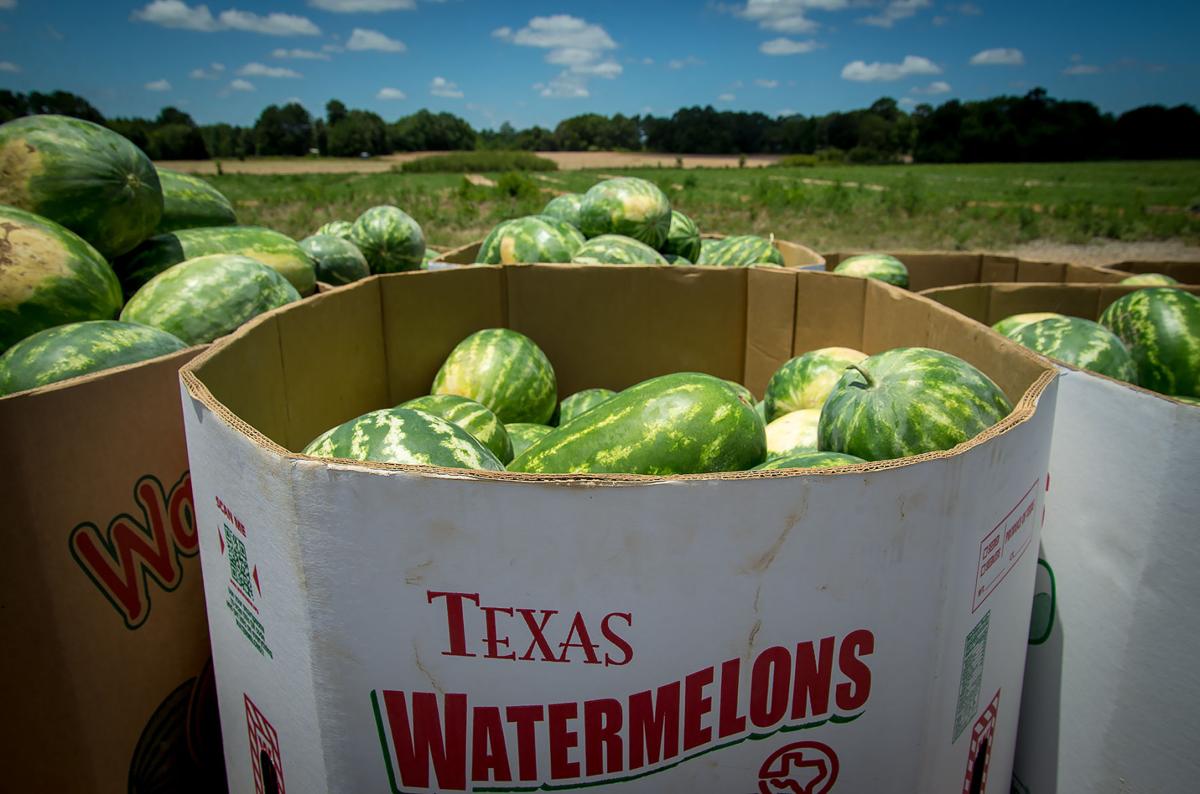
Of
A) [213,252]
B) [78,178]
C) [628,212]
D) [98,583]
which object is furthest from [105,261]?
[628,212]

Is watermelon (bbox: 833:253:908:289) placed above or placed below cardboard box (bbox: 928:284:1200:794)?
above

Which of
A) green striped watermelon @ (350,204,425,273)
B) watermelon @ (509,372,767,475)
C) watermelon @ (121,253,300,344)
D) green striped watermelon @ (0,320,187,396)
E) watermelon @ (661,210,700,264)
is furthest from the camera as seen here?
green striped watermelon @ (350,204,425,273)

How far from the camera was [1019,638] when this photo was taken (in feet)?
4.10

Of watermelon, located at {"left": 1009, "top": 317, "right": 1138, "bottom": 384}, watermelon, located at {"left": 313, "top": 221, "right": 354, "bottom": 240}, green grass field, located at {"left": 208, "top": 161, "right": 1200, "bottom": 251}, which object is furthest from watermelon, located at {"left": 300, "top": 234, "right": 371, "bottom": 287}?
green grass field, located at {"left": 208, "top": 161, "right": 1200, "bottom": 251}

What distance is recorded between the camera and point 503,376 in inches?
92.0

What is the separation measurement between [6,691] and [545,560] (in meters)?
1.26

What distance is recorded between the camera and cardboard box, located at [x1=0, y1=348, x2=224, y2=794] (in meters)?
1.38

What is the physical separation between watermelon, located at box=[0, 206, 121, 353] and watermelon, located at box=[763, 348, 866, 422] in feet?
6.54

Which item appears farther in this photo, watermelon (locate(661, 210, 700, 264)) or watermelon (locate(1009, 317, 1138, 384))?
watermelon (locate(661, 210, 700, 264))

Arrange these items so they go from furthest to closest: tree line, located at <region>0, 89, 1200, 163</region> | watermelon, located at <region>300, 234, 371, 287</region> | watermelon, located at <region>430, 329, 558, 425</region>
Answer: tree line, located at <region>0, 89, 1200, 163</region>, watermelon, located at <region>300, 234, 371, 287</region>, watermelon, located at <region>430, 329, 558, 425</region>

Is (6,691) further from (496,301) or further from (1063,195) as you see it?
(1063,195)

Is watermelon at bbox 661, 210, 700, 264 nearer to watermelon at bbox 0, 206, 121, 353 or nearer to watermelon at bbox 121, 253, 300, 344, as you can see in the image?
watermelon at bbox 121, 253, 300, 344

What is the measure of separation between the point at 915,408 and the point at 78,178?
2466 millimetres

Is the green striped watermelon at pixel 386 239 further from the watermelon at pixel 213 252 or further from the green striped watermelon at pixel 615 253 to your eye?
the green striped watermelon at pixel 615 253
